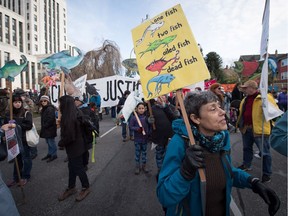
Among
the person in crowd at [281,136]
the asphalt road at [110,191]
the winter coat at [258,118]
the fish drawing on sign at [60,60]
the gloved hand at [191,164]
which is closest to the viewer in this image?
the person in crowd at [281,136]

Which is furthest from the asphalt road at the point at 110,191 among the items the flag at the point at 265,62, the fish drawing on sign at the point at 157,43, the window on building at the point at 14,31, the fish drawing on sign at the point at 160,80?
the window on building at the point at 14,31

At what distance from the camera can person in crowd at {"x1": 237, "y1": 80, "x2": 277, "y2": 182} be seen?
13.1ft

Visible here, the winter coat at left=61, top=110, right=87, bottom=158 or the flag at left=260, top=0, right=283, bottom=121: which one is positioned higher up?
the flag at left=260, top=0, right=283, bottom=121

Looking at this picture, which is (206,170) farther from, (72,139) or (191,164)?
(72,139)

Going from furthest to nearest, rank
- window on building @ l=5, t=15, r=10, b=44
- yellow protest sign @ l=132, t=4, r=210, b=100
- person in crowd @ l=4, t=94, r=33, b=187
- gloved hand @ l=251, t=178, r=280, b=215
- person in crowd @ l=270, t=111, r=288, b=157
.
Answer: window on building @ l=5, t=15, r=10, b=44
person in crowd @ l=4, t=94, r=33, b=187
yellow protest sign @ l=132, t=4, r=210, b=100
gloved hand @ l=251, t=178, r=280, b=215
person in crowd @ l=270, t=111, r=288, b=157

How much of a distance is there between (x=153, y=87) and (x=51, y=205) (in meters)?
2.68

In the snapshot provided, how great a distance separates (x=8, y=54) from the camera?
48.8m

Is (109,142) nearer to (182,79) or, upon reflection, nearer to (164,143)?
(164,143)

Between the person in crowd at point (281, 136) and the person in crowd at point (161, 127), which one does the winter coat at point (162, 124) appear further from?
the person in crowd at point (281, 136)

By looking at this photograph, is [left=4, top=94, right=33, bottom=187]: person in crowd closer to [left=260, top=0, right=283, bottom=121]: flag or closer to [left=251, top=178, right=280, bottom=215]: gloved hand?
[left=251, top=178, right=280, bottom=215]: gloved hand

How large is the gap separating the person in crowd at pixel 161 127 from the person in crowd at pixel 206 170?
2.51 metres

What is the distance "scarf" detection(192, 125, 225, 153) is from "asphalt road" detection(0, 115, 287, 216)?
71.4 inches

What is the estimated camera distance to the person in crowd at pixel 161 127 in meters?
4.34

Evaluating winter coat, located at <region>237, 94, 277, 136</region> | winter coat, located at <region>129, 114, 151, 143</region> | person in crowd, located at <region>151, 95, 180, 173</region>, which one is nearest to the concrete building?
winter coat, located at <region>129, 114, 151, 143</region>
